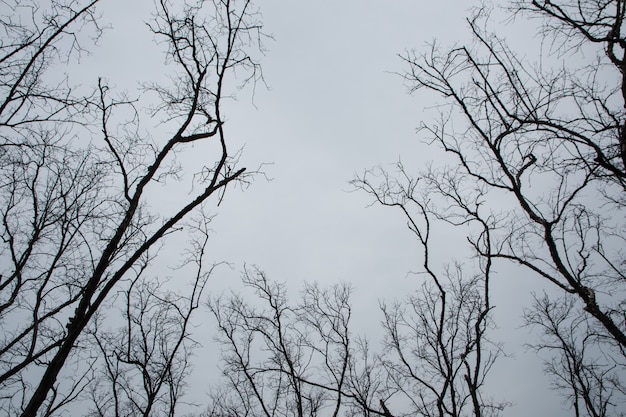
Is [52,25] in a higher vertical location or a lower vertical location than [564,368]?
lower

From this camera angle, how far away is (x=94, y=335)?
37.7 feet

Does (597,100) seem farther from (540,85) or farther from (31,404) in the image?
(31,404)

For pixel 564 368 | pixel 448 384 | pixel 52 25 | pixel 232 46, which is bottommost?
pixel 448 384

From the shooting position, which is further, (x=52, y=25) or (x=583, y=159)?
(x=583, y=159)

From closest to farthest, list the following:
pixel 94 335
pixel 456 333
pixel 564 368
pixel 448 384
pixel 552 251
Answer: pixel 552 251, pixel 448 384, pixel 456 333, pixel 94 335, pixel 564 368

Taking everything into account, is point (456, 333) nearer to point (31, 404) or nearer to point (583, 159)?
point (583, 159)

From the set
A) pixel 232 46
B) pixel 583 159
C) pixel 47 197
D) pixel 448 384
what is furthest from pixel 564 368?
pixel 47 197

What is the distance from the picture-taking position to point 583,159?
490 centimetres

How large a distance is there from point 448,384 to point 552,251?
4558 millimetres

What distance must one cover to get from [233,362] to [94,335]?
5.41 m

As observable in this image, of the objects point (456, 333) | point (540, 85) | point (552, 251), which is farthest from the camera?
point (456, 333)

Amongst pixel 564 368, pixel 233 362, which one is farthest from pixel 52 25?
pixel 564 368

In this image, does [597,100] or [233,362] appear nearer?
[597,100]

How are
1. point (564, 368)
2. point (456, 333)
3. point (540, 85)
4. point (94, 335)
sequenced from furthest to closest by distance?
point (564, 368) < point (94, 335) < point (456, 333) < point (540, 85)
